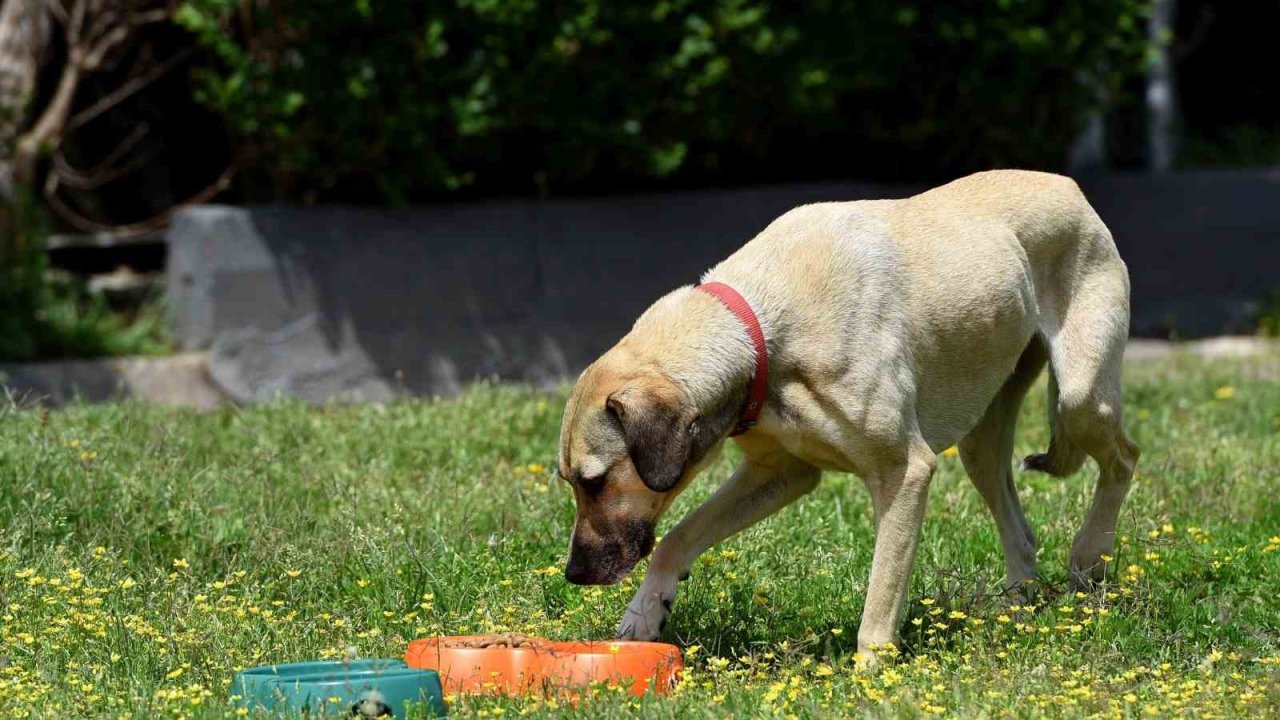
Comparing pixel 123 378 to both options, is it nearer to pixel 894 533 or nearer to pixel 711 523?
pixel 711 523

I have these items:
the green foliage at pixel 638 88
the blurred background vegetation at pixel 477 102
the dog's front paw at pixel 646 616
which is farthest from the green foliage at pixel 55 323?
the dog's front paw at pixel 646 616

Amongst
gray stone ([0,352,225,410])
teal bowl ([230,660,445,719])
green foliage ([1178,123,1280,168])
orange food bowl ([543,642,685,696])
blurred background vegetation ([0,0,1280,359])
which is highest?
teal bowl ([230,660,445,719])

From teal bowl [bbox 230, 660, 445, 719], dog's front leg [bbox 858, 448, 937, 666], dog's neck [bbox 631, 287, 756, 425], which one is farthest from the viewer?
dog's front leg [bbox 858, 448, 937, 666]

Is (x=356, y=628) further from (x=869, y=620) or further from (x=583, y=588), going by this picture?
(x=869, y=620)

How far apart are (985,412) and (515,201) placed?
→ 573 cm

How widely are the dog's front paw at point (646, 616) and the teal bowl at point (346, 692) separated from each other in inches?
40.4

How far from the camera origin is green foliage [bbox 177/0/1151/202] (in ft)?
33.0

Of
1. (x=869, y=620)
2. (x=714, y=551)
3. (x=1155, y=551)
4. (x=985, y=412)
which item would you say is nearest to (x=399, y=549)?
(x=714, y=551)

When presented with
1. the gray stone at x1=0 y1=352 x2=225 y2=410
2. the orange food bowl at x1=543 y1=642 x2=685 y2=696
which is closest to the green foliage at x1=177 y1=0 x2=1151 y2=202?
the gray stone at x1=0 y1=352 x2=225 y2=410

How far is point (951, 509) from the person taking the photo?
6.61m

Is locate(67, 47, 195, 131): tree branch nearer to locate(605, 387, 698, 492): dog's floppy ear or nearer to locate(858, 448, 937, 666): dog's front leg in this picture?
locate(605, 387, 698, 492): dog's floppy ear

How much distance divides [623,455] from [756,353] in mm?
480

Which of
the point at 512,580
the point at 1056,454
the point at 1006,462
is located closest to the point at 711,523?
the point at 512,580

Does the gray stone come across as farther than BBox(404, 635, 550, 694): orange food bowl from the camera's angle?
Yes
